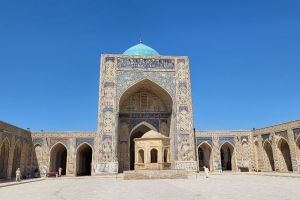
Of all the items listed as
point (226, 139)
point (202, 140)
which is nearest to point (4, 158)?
point (202, 140)

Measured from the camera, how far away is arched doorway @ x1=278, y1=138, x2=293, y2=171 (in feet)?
67.7

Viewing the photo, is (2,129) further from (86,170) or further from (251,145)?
(251,145)

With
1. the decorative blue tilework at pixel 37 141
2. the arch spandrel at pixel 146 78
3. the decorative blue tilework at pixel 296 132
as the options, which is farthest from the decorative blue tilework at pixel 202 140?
the decorative blue tilework at pixel 37 141

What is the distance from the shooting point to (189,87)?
21672 mm

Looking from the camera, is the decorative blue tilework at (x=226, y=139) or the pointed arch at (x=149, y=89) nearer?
the pointed arch at (x=149, y=89)

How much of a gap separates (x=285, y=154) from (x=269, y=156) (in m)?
1.74

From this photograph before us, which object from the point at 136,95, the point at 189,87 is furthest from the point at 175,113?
the point at 136,95

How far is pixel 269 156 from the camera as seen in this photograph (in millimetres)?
22547

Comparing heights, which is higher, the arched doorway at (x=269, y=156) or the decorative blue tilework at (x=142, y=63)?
the decorative blue tilework at (x=142, y=63)

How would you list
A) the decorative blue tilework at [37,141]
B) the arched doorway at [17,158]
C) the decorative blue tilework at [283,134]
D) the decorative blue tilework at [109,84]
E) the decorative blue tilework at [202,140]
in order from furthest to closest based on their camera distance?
the decorative blue tilework at [202,140] < the decorative blue tilework at [37,141] < the decorative blue tilework at [109,84] < the decorative blue tilework at [283,134] < the arched doorway at [17,158]

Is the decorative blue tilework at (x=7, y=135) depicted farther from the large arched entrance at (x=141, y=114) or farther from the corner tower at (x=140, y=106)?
the large arched entrance at (x=141, y=114)

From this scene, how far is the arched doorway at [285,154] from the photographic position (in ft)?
67.7

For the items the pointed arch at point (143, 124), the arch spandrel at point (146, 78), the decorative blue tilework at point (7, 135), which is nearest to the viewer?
the decorative blue tilework at point (7, 135)

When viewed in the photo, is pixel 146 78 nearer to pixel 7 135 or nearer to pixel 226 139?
pixel 226 139
